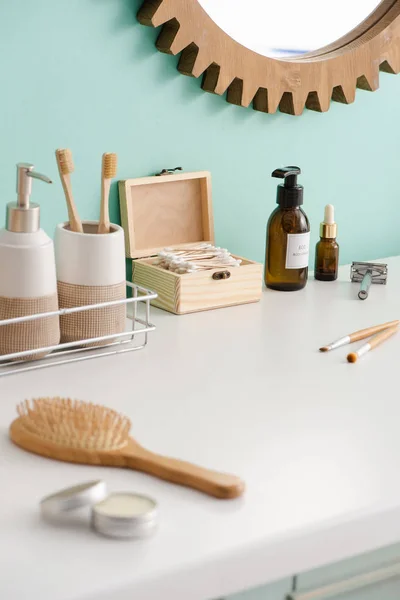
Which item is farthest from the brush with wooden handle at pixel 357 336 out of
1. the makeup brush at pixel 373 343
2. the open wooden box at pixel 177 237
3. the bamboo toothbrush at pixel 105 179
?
the bamboo toothbrush at pixel 105 179

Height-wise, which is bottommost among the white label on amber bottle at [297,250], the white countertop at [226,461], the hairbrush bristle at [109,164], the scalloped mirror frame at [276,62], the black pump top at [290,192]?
the white countertop at [226,461]

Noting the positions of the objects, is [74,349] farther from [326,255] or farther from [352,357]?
[326,255]

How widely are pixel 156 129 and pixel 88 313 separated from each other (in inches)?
16.3

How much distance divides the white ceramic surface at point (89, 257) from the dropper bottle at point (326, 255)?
50 centimetres

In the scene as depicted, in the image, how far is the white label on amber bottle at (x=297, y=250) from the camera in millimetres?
1411

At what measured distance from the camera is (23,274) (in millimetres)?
1041

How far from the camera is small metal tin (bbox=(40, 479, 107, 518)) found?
2.29 feet

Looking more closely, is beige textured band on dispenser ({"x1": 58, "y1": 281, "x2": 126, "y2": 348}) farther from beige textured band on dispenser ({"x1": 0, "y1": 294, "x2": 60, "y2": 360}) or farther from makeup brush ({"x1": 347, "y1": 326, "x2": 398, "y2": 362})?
makeup brush ({"x1": 347, "y1": 326, "x2": 398, "y2": 362})

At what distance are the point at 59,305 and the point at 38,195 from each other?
0.24 m

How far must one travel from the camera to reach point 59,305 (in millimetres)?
1139

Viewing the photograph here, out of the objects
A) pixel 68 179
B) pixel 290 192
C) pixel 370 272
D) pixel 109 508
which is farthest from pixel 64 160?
pixel 370 272

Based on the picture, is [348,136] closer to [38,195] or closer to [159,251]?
[159,251]

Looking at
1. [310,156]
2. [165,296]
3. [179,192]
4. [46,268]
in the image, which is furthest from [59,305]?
[310,156]

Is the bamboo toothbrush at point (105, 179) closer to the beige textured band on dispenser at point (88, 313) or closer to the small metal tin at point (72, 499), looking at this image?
the beige textured band on dispenser at point (88, 313)
